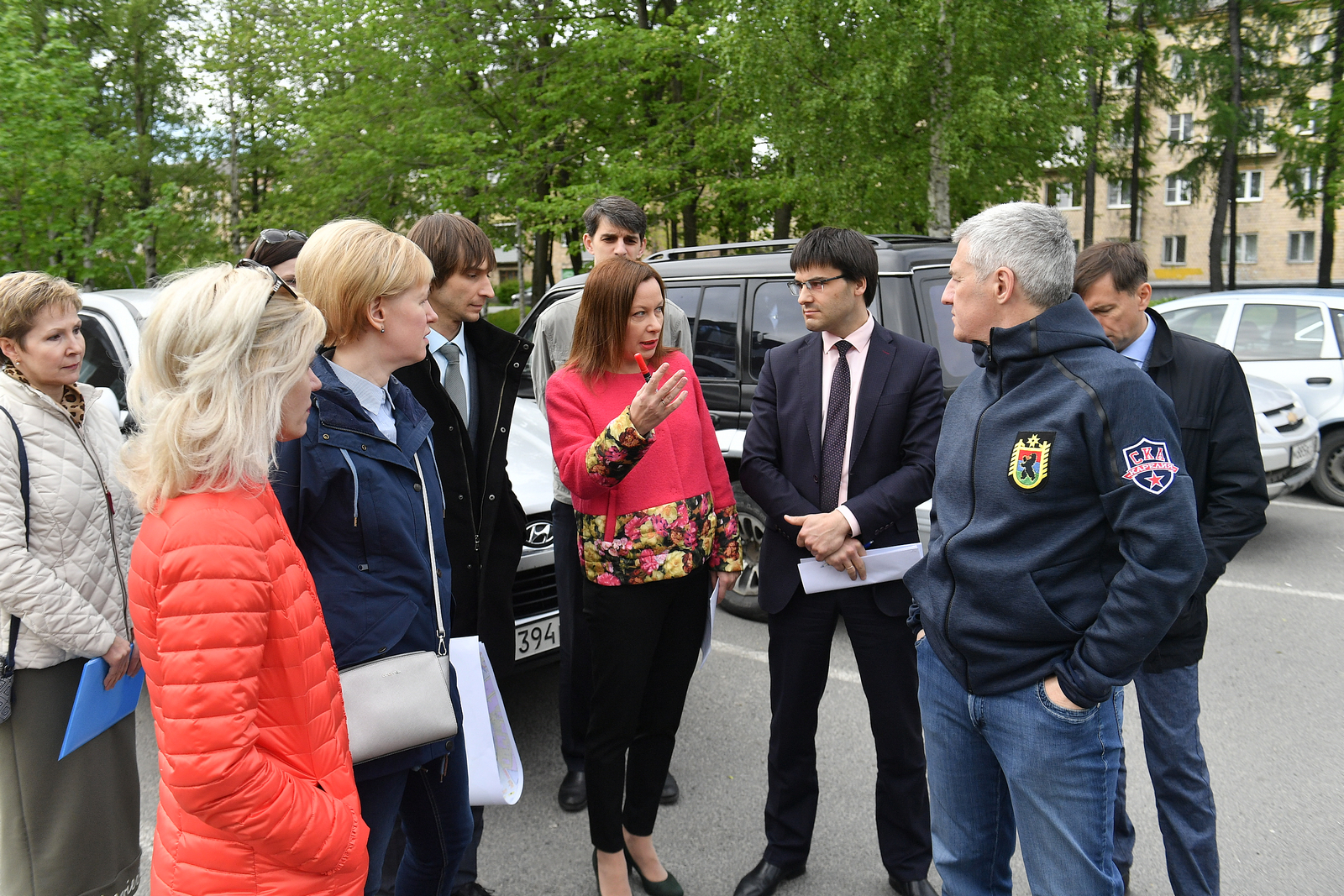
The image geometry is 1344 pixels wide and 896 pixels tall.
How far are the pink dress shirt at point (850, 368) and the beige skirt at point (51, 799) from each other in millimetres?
2361

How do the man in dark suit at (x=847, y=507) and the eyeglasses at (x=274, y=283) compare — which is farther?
the man in dark suit at (x=847, y=507)

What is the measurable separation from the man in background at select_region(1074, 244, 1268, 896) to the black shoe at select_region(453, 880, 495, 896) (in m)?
2.05

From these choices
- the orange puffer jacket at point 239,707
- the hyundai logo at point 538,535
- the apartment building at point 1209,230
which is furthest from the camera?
the apartment building at point 1209,230

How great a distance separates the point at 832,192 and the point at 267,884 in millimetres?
12521

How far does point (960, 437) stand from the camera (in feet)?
7.05

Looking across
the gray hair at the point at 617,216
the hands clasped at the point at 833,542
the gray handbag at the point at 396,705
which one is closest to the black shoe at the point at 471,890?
the gray handbag at the point at 396,705

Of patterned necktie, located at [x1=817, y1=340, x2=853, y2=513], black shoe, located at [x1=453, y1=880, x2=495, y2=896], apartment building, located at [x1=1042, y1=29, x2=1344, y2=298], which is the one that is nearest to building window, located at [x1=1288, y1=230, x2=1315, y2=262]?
apartment building, located at [x1=1042, y1=29, x2=1344, y2=298]

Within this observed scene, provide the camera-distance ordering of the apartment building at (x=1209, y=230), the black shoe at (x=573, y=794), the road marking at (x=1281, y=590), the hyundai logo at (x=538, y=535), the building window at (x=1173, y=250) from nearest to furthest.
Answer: the black shoe at (x=573, y=794)
the hyundai logo at (x=538, y=535)
the road marking at (x=1281, y=590)
the apartment building at (x=1209, y=230)
the building window at (x=1173, y=250)

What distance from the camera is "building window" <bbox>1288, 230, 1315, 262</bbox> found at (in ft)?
142

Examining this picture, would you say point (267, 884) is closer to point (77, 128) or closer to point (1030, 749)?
point (1030, 749)

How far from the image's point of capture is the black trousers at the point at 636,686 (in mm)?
2770

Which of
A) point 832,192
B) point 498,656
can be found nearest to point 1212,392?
point 498,656

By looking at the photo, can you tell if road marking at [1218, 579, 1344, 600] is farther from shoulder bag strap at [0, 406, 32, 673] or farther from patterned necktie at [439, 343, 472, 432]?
shoulder bag strap at [0, 406, 32, 673]

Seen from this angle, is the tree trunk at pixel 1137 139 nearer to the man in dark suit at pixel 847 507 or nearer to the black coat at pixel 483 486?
the man in dark suit at pixel 847 507
